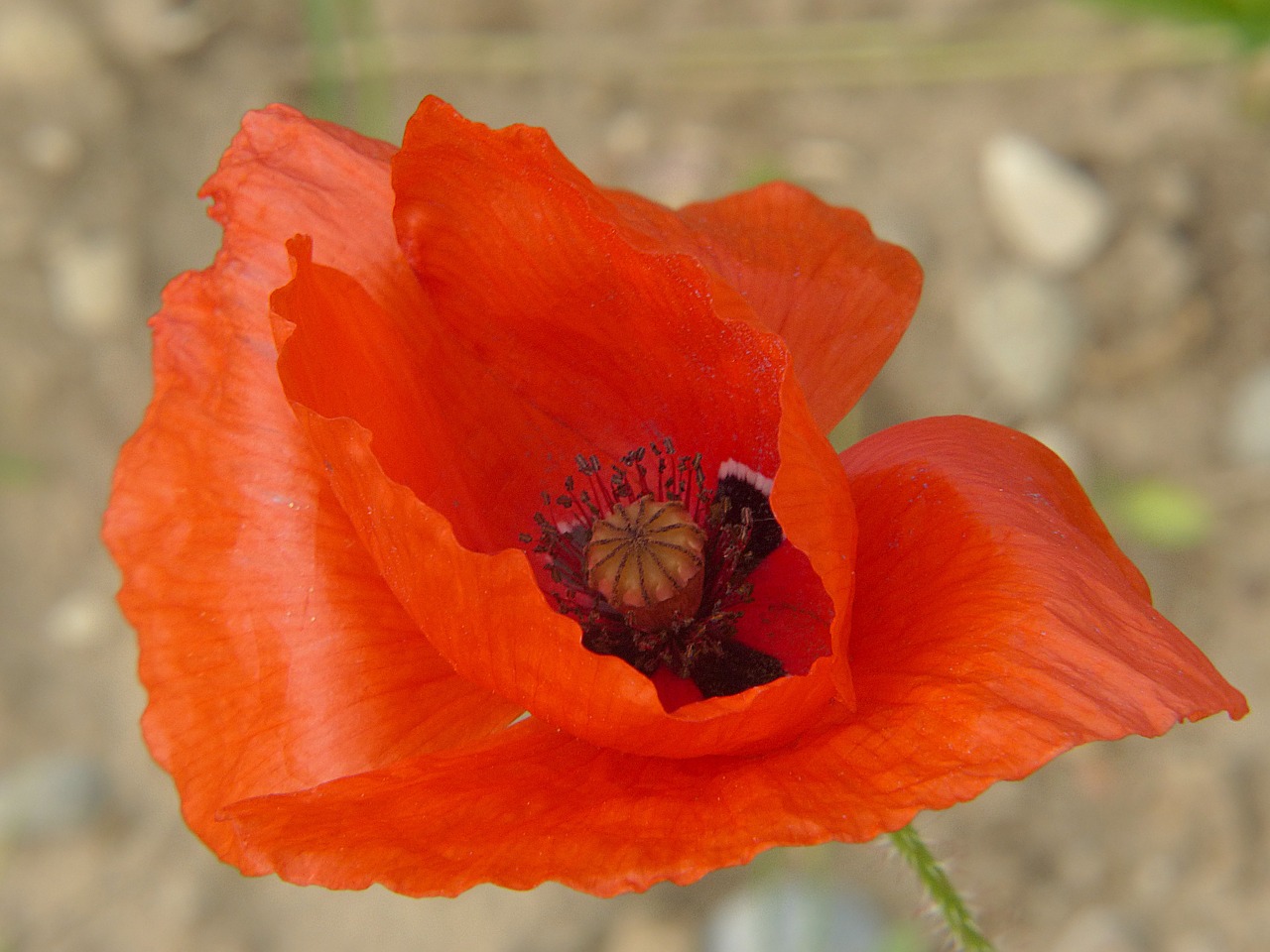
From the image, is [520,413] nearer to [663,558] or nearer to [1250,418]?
[663,558]

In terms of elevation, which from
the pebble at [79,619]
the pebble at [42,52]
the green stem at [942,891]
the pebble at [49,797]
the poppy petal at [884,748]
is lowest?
the pebble at [49,797]

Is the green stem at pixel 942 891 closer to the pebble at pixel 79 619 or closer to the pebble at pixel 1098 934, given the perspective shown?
the pebble at pixel 1098 934

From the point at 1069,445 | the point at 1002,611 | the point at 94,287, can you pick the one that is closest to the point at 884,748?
the point at 1002,611

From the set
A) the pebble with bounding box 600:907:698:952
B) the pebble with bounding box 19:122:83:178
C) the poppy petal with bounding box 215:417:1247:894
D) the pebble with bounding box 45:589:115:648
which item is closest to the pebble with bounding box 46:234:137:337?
the pebble with bounding box 19:122:83:178

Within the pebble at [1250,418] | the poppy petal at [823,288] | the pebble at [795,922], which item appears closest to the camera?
the poppy petal at [823,288]

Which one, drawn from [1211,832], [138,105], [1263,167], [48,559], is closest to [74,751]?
[48,559]

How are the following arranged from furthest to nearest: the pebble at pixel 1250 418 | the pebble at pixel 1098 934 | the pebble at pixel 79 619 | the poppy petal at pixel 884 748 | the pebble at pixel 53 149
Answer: the pebble at pixel 53 149 < the pebble at pixel 79 619 < the pebble at pixel 1250 418 < the pebble at pixel 1098 934 < the poppy petal at pixel 884 748

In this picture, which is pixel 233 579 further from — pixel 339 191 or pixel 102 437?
pixel 102 437

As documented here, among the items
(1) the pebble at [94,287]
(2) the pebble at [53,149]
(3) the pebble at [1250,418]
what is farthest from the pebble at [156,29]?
(3) the pebble at [1250,418]
